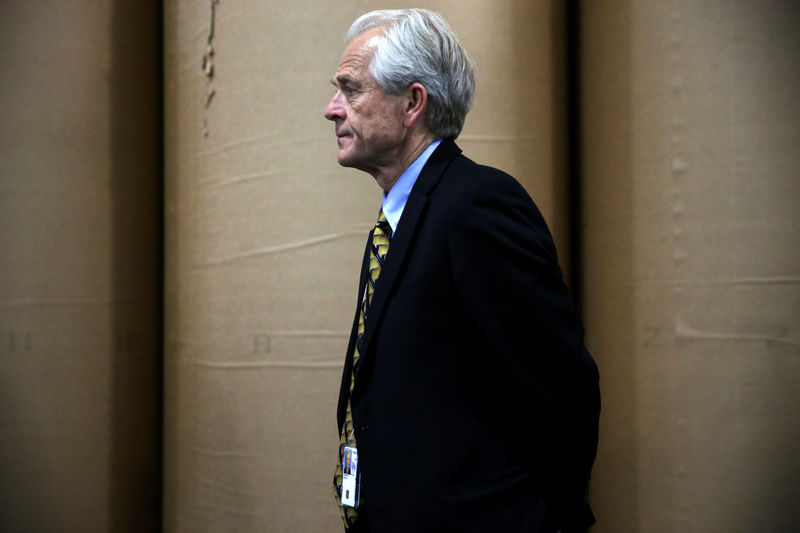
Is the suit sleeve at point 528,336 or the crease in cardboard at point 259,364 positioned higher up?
the suit sleeve at point 528,336

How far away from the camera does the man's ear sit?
92cm

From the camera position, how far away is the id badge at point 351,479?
86 centimetres

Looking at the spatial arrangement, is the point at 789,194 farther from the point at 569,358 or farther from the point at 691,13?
the point at 569,358

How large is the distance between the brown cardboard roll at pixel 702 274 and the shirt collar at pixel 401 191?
0.59m

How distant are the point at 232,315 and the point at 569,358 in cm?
86

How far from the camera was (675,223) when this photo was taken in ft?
4.23

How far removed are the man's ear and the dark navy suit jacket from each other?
0.14 metres

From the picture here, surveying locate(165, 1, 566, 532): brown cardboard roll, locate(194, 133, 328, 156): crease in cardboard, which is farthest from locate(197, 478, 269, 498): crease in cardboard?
locate(194, 133, 328, 156): crease in cardboard

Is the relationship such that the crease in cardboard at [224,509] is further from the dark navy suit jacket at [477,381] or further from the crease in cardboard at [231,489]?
the dark navy suit jacket at [477,381]

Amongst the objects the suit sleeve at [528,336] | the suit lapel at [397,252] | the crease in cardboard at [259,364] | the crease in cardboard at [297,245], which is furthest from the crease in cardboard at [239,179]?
the suit sleeve at [528,336]

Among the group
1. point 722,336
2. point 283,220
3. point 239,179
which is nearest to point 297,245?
point 283,220

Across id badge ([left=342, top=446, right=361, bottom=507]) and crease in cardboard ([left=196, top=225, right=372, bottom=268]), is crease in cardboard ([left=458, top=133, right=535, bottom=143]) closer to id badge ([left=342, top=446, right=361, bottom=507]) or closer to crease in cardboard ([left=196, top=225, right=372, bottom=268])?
crease in cardboard ([left=196, top=225, right=372, bottom=268])

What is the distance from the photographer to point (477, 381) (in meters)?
0.80

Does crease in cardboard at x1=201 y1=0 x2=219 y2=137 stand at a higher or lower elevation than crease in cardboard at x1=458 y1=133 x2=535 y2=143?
higher
